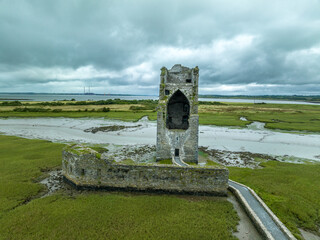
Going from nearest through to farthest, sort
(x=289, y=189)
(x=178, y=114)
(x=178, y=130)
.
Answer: (x=289, y=189)
(x=178, y=130)
(x=178, y=114)

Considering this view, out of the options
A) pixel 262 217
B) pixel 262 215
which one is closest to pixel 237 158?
pixel 262 215

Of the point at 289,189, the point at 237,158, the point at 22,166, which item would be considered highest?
the point at 22,166

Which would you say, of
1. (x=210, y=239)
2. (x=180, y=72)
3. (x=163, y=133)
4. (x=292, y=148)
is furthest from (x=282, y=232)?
(x=292, y=148)

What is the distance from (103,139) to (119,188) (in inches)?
861

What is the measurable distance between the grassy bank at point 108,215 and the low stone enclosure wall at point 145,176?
2.22ft

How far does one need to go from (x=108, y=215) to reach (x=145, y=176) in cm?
383

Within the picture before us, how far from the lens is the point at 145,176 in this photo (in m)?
14.2

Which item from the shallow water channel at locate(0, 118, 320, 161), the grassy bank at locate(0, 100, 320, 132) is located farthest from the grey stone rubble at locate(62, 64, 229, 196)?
the grassy bank at locate(0, 100, 320, 132)

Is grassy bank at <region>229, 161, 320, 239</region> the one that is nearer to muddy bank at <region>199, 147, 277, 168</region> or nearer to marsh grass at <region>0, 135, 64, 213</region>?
muddy bank at <region>199, 147, 277, 168</region>

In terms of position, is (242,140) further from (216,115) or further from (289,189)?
(216,115)

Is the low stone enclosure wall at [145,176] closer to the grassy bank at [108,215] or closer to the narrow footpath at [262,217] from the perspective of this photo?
the grassy bank at [108,215]

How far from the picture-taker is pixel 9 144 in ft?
94.6

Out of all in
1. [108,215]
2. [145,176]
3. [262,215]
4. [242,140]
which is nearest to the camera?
[262,215]

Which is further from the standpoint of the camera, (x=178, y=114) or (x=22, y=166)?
(x=178, y=114)
